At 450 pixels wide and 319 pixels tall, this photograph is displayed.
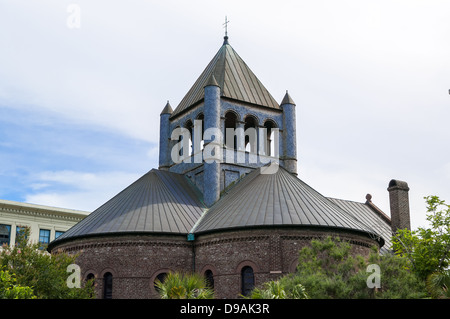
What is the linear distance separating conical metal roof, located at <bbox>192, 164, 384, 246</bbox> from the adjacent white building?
2824 cm

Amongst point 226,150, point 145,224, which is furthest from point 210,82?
point 145,224

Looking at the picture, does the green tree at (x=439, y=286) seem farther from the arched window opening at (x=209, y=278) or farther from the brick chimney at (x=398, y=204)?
the brick chimney at (x=398, y=204)

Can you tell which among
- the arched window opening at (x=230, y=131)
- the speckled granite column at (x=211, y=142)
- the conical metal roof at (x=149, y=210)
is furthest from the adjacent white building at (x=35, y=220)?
the speckled granite column at (x=211, y=142)

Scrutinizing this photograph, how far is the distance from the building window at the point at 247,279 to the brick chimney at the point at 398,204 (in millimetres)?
16582

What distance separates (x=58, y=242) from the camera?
31406 mm

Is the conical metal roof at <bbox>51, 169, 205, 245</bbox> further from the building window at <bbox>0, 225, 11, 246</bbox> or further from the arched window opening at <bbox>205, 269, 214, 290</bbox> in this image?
the building window at <bbox>0, 225, 11, 246</bbox>

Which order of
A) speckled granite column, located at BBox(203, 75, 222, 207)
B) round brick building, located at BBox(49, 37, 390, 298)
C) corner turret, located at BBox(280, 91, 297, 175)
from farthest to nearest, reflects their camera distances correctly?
corner turret, located at BBox(280, 91, 297, 175) → speckled granite column, located at BBox(203, 75, 222, 207) → round brick building, located at BBox(49, 37, 390, 298)

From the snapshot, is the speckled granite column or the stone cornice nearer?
the speckled granite column

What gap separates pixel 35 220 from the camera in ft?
183

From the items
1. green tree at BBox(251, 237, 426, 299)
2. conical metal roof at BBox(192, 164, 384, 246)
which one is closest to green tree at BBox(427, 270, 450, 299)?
green tree at BBox(251, 237, 426, 299)

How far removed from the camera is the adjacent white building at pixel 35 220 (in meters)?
53.7

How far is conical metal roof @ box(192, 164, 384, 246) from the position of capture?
2817cm
